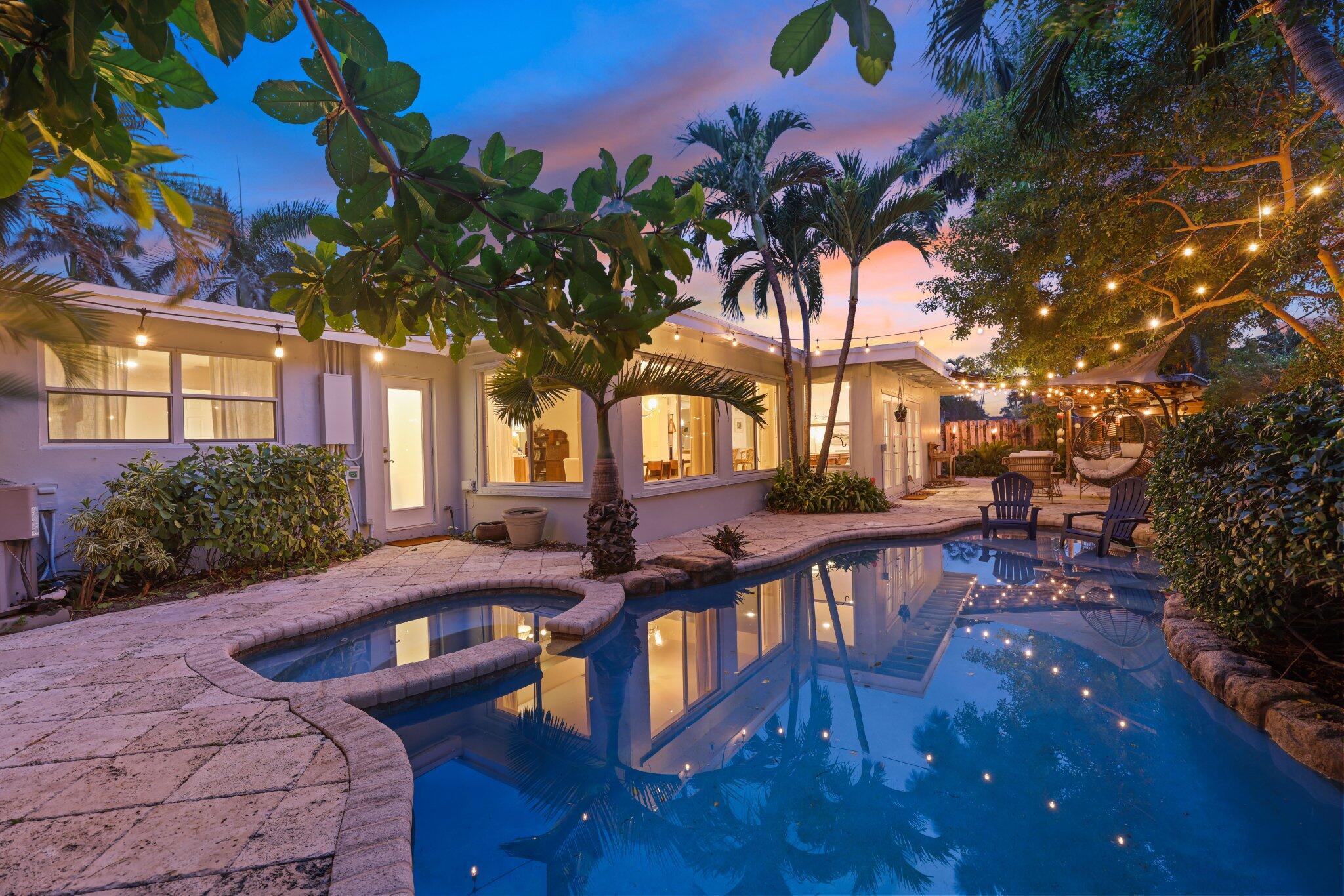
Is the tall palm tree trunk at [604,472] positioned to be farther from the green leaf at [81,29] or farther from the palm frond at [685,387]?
the green leaf at [81,29]

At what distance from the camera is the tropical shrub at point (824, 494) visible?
32.0 ft

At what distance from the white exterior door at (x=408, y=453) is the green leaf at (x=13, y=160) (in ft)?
24.0

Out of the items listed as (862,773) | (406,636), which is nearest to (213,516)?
(406,636)

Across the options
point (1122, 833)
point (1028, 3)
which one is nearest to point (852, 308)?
point (1028, 3)

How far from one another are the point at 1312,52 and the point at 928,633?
13.3 feet

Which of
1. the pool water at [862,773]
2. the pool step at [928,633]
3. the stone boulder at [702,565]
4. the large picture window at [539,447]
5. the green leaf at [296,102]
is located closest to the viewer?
the green leaf at [296,102]

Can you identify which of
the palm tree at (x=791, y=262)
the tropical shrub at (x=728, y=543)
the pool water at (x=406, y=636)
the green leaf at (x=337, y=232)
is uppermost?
the palm tree at (x=791, y=262)

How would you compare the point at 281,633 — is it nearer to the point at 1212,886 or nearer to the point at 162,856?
the point at 162,856

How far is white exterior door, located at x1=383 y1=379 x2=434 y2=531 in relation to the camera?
7.82 m

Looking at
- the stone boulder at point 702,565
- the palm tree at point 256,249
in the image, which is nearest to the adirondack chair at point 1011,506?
the stone boulder at point 702,565

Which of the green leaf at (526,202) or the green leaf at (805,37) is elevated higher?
the green leaf at (805,37)

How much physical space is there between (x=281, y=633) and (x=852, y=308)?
8.27m

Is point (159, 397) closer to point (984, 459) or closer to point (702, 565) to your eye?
point (702, 565)

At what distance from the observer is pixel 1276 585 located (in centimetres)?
275
